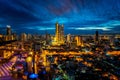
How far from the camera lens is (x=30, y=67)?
37.7 feet

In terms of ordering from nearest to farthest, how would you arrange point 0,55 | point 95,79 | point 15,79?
point 15,79 → point 95,79 → point 0,55

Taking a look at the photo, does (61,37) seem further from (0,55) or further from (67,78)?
(67,78)

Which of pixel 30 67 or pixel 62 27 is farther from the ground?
pixel 62 27

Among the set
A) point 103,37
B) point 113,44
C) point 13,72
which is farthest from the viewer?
point 103,37

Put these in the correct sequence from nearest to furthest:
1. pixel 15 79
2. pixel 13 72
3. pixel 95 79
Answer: pixel 15 79, pixel 13 72, pixel 95 79

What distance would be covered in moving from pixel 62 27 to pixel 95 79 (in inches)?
1408

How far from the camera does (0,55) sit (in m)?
15.3

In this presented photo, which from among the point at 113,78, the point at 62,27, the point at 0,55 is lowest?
the point at 113,78

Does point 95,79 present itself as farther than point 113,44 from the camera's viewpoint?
No

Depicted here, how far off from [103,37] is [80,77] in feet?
115

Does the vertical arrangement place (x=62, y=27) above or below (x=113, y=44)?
above

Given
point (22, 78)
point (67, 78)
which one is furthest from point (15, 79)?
point (67, 78)

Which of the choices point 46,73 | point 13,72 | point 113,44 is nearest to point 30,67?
point 46,73

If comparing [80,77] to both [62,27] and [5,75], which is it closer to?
[5,75]
